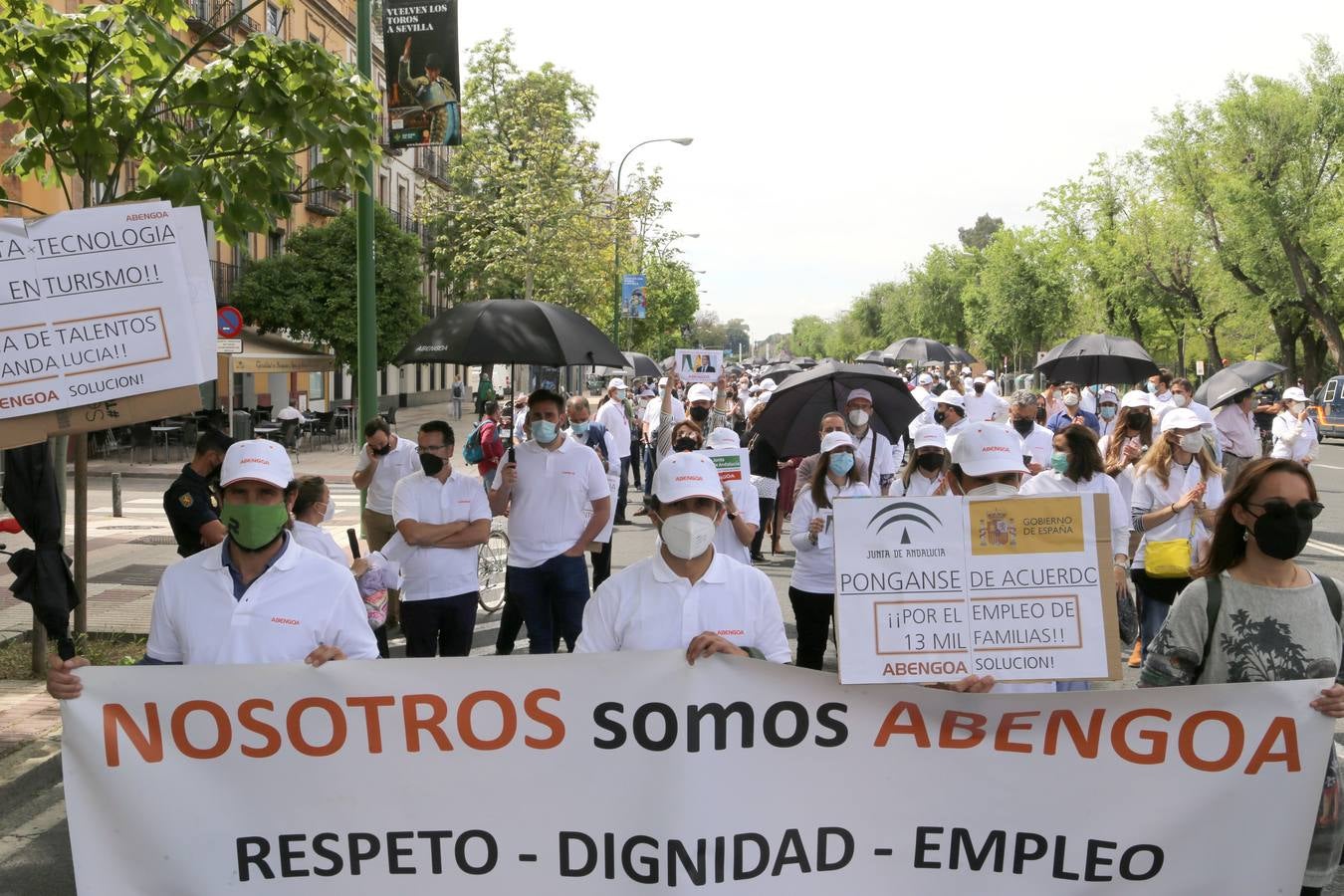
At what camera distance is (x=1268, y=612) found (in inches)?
162

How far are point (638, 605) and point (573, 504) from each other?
3.39m

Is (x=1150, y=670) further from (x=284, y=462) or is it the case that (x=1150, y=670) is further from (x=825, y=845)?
(x=284, y=462)

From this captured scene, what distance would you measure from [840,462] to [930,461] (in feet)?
2.20

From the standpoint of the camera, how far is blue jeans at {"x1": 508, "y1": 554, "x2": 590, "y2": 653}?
7.75 metres

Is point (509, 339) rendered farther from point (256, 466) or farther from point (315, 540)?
point (256, 466)

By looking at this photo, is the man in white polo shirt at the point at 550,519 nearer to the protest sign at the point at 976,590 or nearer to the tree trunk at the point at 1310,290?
the protest sign at the point at 976,590

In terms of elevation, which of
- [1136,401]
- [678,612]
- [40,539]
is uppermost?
[1136,401]

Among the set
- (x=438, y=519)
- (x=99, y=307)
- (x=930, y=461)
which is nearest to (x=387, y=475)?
Result: (x=438, y=519)

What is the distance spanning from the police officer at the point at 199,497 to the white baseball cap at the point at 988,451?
405cm

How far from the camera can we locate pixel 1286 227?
4962 cm

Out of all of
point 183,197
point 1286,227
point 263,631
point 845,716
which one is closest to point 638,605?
point 845,716

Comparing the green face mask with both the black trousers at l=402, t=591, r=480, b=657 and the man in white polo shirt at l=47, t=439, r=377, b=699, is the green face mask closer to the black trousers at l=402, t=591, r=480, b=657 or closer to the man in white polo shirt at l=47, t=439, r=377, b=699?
the man in white polo shirt at l=47, t=439, r=377, b=699

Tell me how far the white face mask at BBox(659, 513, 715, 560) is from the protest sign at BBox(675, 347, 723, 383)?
1888 centimetres

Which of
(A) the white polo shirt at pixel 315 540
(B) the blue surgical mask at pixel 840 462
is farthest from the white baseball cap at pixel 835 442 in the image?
(A) the white polo shirt at pixel 315 540
